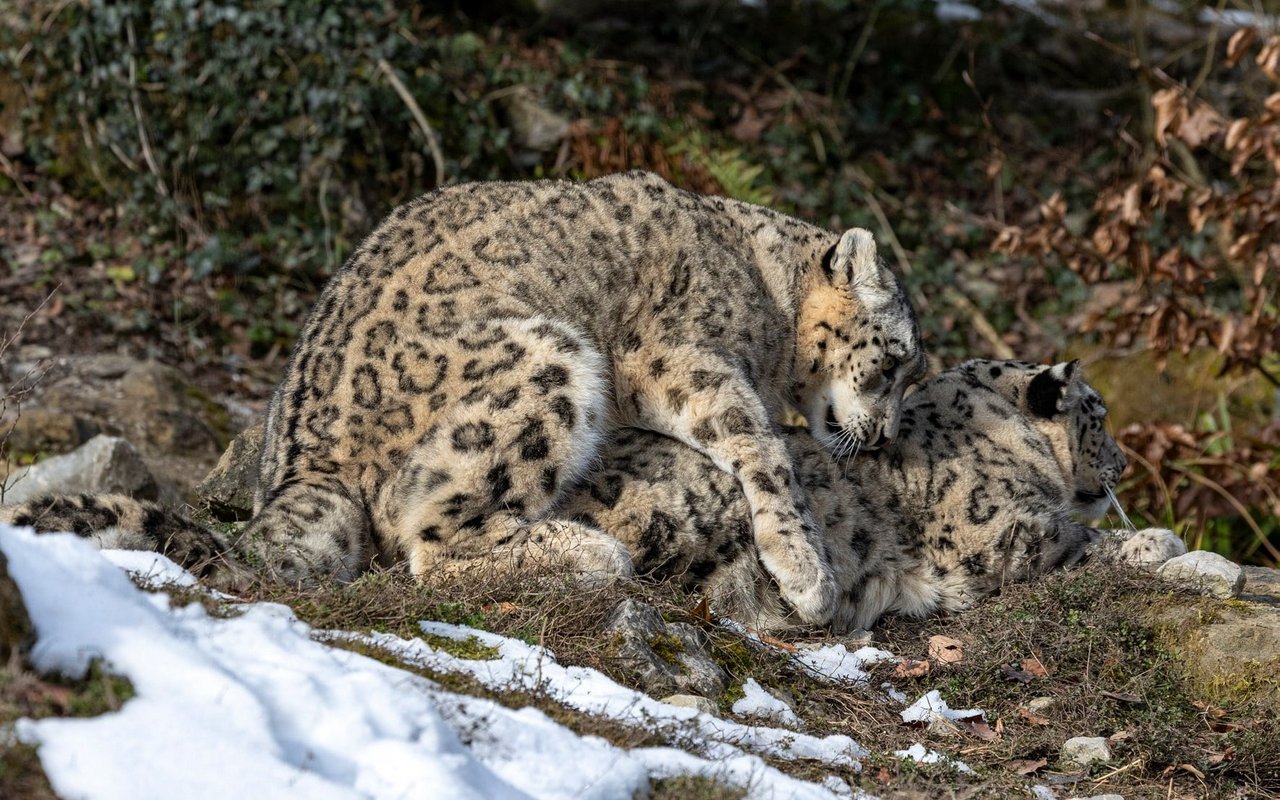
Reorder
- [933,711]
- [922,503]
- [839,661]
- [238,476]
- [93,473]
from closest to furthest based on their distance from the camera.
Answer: [933,711] → [839,661] → [922,503] → [238,476] → [93,473]

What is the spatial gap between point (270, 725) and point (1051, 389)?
5.16 meters

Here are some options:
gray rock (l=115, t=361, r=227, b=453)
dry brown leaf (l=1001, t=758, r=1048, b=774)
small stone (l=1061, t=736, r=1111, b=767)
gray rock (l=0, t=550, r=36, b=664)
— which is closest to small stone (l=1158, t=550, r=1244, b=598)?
small stone (l=1061, t=736, r=1111, b=767)

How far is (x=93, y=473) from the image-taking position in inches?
325

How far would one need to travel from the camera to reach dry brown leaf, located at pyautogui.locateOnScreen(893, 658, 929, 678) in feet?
20.4

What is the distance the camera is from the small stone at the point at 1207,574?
22.0 ft

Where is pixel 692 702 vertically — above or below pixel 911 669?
above

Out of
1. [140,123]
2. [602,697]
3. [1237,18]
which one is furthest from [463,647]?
[1237,18]

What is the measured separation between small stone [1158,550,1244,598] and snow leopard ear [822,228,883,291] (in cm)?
217

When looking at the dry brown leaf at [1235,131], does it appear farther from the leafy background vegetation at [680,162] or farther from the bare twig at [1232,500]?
the bare twig at [1232,500]

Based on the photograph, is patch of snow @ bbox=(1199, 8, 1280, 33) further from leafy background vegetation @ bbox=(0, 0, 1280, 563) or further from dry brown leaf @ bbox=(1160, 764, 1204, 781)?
dry brown leaf @ bbox=(1160, 764, 1204, 781)

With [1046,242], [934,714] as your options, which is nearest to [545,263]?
[934,714]

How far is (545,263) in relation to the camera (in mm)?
7059

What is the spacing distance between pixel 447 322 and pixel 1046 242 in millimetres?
5744

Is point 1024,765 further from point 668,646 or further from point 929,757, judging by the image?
Answer: point 668,646
